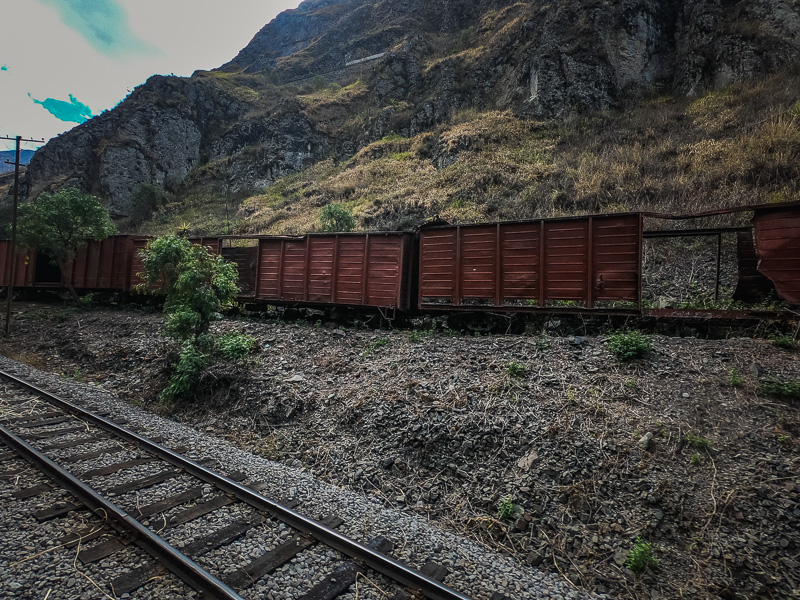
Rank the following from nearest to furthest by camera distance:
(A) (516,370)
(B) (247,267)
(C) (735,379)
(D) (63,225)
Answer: (C) (735,379) → (A) (516,370) → (B) (247,267) → (D) (63,225)

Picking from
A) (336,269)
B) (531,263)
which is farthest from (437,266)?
(336,269)

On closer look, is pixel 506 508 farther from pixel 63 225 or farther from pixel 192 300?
pixel 63 225

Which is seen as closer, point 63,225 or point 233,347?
point 233,347

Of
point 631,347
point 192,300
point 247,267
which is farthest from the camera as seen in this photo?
point 247,267

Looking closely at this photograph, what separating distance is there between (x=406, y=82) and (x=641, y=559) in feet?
173

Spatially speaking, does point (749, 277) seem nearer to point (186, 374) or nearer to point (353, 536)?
point (353, 536)

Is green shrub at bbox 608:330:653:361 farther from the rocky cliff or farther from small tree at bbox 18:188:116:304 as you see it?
the rocky cliff

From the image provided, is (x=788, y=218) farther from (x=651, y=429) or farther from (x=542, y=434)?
(x=542, y=434)

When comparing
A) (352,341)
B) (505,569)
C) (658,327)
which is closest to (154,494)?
(505,569)

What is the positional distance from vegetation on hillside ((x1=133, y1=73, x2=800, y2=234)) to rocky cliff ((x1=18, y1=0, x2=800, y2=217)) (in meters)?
3.09

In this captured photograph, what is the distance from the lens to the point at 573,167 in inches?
835

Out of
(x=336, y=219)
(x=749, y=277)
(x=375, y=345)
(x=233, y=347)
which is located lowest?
(x=233, y=347)

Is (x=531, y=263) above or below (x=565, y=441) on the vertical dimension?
above

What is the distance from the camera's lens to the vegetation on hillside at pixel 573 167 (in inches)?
578
